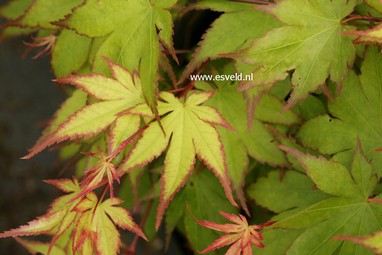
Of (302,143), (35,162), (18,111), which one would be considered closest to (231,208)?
(302,143)

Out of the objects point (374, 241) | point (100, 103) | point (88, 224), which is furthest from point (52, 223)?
point (374, 241)

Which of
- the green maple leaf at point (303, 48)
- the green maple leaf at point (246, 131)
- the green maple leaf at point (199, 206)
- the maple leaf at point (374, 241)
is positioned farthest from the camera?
the green maple leaf at point (199, 206)

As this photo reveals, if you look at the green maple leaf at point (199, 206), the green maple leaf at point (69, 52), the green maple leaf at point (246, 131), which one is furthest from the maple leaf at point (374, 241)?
the green maple leaf at point (69, 52)

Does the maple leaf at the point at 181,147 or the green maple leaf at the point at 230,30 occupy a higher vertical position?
the green maple leaf at the point at 230,30

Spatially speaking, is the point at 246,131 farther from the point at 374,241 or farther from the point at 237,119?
the point at 374,241

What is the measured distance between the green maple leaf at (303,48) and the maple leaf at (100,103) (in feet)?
0.50

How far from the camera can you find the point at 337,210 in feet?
2.05

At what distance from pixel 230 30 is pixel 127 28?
0.15 metres

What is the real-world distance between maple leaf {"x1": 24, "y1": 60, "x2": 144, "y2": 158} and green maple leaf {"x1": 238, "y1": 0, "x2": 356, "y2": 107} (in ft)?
0.50

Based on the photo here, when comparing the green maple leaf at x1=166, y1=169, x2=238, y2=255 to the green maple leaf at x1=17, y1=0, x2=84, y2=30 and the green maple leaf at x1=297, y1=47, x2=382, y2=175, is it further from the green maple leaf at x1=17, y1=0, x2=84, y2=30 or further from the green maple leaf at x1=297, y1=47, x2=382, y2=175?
the green maple leaf at x1=17, y1=0, x2=84, y2=30

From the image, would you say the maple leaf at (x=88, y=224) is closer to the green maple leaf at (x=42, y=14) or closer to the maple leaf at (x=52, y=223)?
the maple leaf at (x=52, y=223)

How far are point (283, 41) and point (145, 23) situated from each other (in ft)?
0.63

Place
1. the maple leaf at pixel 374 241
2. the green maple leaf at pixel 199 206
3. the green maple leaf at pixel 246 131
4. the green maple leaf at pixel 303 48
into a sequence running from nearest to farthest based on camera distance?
the maple leaf at pixel 374 241, the green maple leaf at pixel 303 48, the green maple leaf at pixel 246 131, the green maple leaf at pixel 199 206

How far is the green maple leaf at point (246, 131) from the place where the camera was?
71 cm
